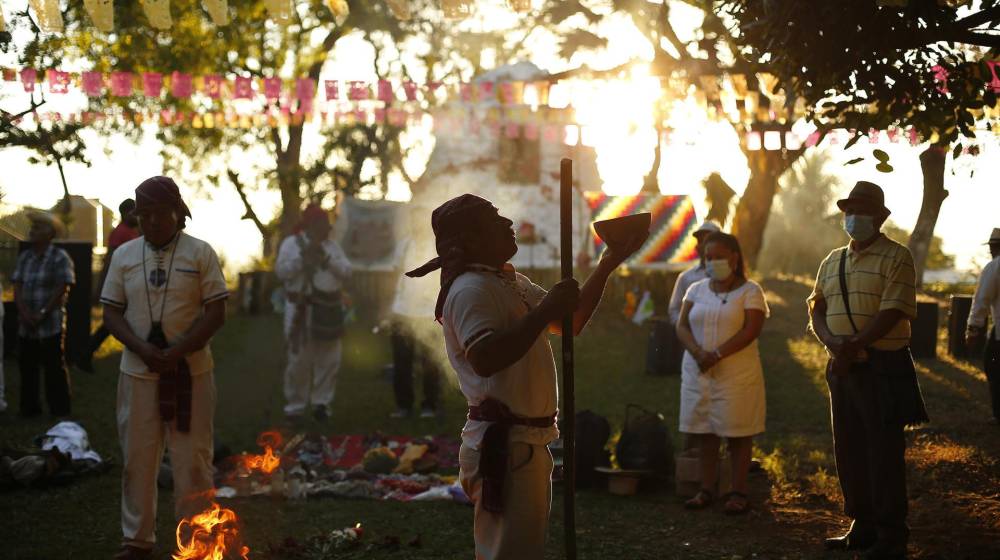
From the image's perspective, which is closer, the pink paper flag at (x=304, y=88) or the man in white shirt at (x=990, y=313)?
the man in white shirt at (x=990, y=313)

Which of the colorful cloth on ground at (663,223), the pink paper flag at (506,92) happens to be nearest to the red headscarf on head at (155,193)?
the pink paper flag at (506,92)

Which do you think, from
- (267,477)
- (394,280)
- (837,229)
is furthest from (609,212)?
(837,229)

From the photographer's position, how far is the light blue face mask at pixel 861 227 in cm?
693

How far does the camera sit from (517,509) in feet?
14.7

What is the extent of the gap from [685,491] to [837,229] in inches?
3218

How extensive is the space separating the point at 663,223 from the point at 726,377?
16.4 metres

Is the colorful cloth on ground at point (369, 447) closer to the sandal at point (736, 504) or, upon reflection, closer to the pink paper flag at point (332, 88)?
the sandal at point (736, 504)

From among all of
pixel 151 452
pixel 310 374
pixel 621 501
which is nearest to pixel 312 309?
pixel 310 374

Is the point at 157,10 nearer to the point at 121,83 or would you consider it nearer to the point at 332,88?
the point at 121,83

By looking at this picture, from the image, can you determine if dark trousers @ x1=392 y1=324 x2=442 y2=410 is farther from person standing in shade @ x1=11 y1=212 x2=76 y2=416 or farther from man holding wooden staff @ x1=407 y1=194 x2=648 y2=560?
man holding wooden staff @ x1=407 y1=194 x2=648 y2=560

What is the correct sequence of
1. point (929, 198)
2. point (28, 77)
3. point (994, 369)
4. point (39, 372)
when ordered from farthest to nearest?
point (929, 198) → point (28, 77) → point (39, 372) → point (994, 369)

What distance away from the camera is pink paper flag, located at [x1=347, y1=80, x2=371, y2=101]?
16.4 meters

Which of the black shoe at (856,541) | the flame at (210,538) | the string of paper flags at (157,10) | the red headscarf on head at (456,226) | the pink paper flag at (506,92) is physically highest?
the pink paper flag at (506,92)

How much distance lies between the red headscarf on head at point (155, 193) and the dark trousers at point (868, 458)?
4135 millimetres
